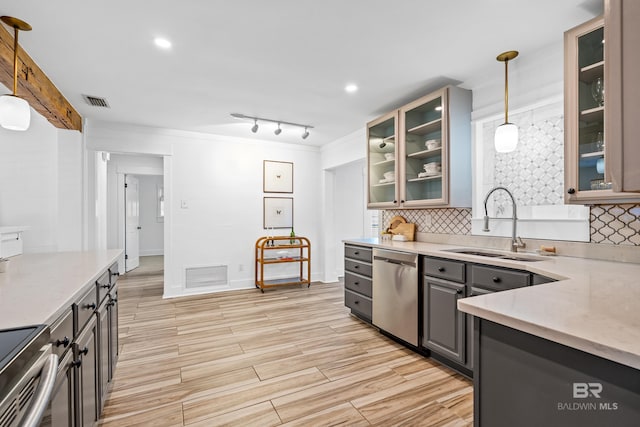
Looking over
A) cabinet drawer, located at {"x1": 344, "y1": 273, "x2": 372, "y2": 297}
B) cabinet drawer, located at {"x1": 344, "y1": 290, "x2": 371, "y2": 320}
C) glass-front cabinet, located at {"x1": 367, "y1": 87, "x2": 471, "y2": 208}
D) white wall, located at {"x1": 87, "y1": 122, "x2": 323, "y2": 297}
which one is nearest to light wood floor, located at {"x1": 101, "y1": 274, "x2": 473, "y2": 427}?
cabinet drawer, located at {"x1": 344, "y1": 290, "x2": 371, "y2": 320}

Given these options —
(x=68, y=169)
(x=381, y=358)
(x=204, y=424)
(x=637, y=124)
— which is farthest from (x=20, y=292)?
(x=68, y=169)

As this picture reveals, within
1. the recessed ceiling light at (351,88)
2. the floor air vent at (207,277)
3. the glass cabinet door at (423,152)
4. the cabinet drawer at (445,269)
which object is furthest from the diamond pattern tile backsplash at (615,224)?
the floor air vent at (207,277)

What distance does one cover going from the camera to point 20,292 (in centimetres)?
131

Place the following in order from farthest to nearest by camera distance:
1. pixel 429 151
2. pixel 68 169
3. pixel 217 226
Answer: pixel 217 226
pixel 68 169
pixel 429 151

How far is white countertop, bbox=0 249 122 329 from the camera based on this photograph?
104 cm

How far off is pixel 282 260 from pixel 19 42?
12.3 ft

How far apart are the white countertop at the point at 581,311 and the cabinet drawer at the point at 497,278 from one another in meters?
0.26

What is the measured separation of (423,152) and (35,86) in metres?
3.45

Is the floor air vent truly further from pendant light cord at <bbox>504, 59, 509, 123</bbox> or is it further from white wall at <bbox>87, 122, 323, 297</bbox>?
pendant light cord at <bbox>504, 59, 509, 123</bbox>

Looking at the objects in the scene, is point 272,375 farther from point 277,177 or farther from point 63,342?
point 277,177

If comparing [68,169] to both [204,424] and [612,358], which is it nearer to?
[204,424]

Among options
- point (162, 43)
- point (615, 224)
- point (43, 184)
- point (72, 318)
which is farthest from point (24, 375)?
point (43, 184)

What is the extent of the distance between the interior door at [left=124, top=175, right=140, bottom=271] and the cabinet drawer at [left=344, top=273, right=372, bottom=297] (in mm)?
5072

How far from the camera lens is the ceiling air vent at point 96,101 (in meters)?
3.32
